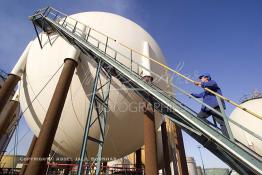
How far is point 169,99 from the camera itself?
4.52 meters

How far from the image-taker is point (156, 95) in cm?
478

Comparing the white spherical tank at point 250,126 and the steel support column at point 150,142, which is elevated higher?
the white spherical tank at point 250,126

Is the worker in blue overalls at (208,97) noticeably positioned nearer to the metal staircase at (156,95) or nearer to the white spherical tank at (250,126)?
the metal staircase at (156,95)

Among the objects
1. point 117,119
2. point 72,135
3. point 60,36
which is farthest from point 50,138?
point 60,36

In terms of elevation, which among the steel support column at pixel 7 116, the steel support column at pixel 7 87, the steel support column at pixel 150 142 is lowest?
the steel support column at pixel 150 142

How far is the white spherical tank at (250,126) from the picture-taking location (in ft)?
31.8

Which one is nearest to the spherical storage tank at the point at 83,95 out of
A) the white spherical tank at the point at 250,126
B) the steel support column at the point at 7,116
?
the steel support column at the point at 7,116

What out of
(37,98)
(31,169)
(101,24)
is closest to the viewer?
(31,169)

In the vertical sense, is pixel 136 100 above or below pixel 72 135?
above

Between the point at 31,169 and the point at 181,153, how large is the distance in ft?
24.8

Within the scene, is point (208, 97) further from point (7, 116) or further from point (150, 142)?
point (7, 116)

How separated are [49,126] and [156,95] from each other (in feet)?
10.7

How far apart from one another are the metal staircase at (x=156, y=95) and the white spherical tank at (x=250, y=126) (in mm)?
7068

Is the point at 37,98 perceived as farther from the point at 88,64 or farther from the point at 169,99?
the point at 169,99
